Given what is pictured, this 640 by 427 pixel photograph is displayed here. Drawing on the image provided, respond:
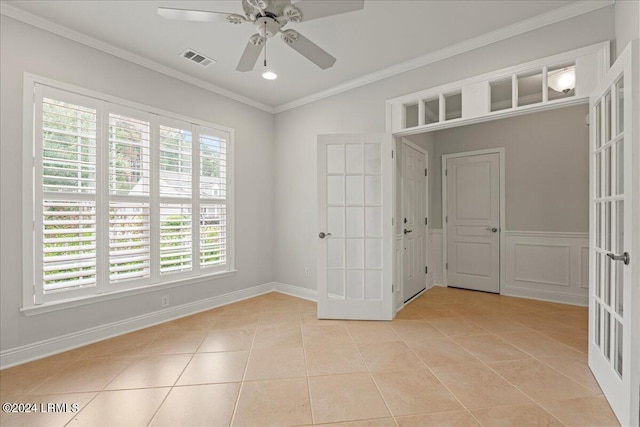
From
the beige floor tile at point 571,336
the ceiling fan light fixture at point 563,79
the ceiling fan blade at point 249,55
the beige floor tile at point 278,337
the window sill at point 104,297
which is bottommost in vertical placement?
the beige floor tile at point 278,337

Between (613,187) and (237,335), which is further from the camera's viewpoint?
(237,335)

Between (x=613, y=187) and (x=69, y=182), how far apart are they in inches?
163

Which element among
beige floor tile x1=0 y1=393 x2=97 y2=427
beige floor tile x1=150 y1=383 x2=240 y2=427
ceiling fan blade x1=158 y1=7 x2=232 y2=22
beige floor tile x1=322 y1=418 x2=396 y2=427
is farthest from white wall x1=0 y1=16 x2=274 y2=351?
beige floor tile x1=322 y1=418 x2=396 y2=427

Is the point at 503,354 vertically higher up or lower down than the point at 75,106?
lower down

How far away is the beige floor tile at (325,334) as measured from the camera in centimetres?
285

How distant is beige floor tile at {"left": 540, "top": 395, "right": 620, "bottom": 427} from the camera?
170 cm

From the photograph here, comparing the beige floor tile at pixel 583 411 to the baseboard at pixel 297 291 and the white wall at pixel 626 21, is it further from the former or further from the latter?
the baseboard at pixel 297 291

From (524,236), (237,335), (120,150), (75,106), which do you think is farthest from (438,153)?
(75,106)

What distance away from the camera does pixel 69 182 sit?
2682 millimetres

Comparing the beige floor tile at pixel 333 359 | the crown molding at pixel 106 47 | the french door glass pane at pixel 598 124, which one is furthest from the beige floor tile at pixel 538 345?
the crown molding at pixel 106 47

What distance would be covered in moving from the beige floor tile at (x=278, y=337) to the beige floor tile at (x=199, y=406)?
2.23 feet

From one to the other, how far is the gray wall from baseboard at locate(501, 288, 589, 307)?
0.87 metres

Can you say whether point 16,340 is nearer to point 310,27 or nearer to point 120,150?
point 120,150

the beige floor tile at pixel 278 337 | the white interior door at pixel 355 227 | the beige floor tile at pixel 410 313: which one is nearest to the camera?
the beige floor tile at pixel 278 337
